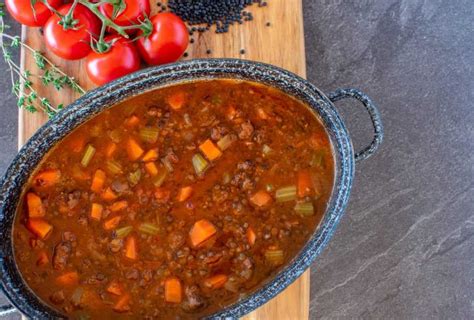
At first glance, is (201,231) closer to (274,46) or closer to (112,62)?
(112,62)

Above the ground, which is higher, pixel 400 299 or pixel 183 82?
pixel 183 82

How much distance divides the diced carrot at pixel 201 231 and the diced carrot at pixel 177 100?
536 millimetres

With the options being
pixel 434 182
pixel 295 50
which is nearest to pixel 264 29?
pixel 295 50

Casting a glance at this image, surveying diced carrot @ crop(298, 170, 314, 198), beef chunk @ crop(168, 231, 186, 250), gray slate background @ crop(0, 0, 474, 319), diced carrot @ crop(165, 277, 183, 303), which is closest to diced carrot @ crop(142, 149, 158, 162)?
beef chunk @ crop(168, 231, 186, 250)

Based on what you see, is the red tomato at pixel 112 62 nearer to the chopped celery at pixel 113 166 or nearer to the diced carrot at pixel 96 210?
the chopped celery at pixel 113 166

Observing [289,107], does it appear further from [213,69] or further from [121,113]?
[121,113]

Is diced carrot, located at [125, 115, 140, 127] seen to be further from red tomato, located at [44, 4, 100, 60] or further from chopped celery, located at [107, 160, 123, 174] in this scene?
red tomato, located at [44, 4, 100, 60]

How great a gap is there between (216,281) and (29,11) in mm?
1518

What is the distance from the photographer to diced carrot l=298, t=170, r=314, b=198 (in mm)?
2832

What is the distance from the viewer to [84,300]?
276 cm

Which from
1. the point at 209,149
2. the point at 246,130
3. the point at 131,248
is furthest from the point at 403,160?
the point at 131,248

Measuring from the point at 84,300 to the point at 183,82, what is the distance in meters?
1.08

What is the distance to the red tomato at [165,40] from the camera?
2814 millimetres

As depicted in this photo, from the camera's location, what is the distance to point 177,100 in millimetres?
2707
